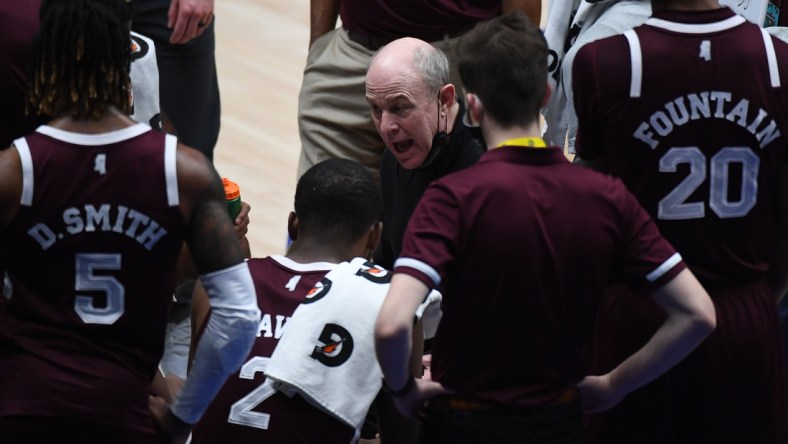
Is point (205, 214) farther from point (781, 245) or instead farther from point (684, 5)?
point (781, 245)

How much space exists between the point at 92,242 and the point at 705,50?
1.30 m

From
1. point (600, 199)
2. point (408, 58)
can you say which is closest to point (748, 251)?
point (600, 199)

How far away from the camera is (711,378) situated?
324cm

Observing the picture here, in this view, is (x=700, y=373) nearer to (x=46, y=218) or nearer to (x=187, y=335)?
(x=46, y=218)

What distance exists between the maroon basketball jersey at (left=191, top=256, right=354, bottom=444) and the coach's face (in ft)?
2.70

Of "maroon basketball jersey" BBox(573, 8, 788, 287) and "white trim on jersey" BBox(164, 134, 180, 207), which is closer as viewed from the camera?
"white trim on jersey" BBox(164, 134, 180, 207)

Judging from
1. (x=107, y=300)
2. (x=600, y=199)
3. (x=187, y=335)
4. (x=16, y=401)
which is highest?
(x=600, y=199)

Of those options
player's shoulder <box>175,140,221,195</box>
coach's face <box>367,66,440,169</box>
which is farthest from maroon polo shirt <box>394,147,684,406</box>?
coach's face <box>367,66,440,169</box>

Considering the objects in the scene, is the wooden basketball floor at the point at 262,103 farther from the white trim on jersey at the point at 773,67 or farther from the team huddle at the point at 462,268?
the white trim on jersey at the point at 773,67

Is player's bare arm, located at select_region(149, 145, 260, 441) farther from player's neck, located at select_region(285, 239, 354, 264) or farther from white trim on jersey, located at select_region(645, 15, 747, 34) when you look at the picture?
white trim on jersey, located at select_region(645, 15, 747, 34)

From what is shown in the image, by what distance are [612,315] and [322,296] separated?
0.64m

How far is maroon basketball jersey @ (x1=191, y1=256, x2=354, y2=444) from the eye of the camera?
317cm

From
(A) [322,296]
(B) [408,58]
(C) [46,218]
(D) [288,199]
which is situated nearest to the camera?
(C) [46,218]

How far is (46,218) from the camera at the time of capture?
9.09 feet
